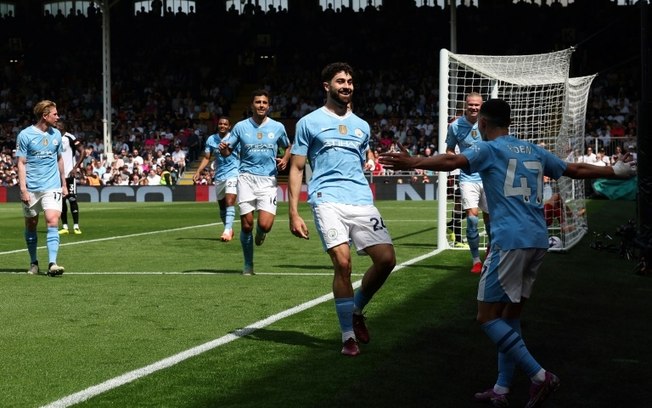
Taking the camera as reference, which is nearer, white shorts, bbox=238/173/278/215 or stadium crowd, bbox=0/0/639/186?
white shorts, bbox=238/173/278/215

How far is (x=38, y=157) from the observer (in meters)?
12.9

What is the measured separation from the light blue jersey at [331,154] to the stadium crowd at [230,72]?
1246 inches

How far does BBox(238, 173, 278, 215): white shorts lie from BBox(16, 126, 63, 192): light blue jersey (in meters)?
2.26

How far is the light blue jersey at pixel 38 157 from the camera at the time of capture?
1290cm

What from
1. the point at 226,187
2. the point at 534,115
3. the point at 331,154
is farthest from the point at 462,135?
the point at 226,187

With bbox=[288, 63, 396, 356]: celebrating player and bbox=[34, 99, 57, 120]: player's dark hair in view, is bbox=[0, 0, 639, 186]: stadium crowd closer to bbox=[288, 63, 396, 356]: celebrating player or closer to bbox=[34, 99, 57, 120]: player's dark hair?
bbox=[34, 99, 57, 120]: player's dark hair

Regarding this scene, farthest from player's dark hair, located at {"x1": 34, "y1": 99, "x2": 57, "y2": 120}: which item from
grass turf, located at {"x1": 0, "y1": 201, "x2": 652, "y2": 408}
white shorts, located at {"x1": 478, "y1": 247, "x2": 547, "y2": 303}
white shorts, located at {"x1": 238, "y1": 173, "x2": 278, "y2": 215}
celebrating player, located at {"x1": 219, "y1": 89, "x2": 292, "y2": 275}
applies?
white shorts, located at {"x1": 478, "y1": 247, "x2": 547, "y2": 303}

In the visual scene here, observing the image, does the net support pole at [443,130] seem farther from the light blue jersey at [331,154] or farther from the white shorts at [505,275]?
the white shorts at [505,275]

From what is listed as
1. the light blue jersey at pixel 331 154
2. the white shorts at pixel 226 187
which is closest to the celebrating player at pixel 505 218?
the light blue jersey at pixel 331 154

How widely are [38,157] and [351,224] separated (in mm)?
6293

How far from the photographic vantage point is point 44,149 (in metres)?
12.9

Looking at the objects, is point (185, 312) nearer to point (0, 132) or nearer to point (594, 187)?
point (594, 187)

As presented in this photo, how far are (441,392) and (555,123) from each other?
490 inches

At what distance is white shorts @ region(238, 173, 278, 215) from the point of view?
512 inches
